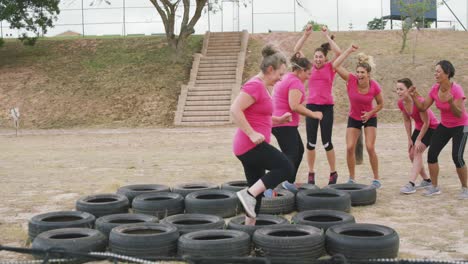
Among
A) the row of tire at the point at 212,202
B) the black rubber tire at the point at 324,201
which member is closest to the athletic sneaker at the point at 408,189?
the row of tire at the point at 212,202

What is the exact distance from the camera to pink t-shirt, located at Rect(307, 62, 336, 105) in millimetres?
8031

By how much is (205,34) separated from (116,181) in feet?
79.9

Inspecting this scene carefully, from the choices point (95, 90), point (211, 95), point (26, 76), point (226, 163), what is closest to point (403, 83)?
point (226, 163)

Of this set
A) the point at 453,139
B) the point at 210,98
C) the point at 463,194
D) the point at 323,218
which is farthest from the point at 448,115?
the point at 210,98

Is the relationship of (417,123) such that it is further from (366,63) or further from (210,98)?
(210,98)

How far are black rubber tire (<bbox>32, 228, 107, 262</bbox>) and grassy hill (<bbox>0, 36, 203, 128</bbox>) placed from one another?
17.6 meters

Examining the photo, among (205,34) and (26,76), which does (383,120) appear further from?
(26,76)

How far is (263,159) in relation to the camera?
5.26 m

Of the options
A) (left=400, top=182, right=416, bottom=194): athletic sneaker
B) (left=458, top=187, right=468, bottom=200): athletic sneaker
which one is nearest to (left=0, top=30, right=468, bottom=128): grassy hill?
(left=400, top=182, right=416, bottom=194): athletic sneaker

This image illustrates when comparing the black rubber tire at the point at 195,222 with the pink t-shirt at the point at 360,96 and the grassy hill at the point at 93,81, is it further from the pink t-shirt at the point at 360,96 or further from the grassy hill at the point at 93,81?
the grassy hill at the point at 93,81

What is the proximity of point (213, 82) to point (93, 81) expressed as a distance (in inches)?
234

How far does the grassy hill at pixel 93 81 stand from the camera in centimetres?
2383

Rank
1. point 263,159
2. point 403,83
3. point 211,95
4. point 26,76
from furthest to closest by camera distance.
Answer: point 26,76 < point 211,95 < point 403,83 < point 263,159

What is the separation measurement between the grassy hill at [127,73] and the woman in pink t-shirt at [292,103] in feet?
51.1
